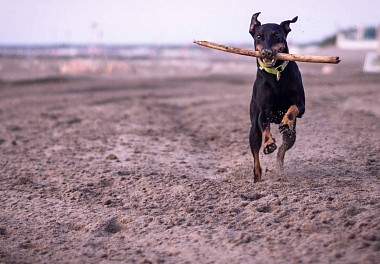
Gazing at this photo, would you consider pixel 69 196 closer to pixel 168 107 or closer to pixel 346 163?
pixel 346 163

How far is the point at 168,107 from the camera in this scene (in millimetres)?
13672

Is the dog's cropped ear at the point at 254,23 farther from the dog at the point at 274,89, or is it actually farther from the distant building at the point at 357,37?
the distant building at the point at 357,37

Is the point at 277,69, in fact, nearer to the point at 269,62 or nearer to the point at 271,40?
the point at 269,62

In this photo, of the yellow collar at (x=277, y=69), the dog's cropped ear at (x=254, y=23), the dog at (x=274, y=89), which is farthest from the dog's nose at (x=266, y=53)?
the dog's cropped ear at (x=254, y=23)

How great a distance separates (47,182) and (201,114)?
6442 mm

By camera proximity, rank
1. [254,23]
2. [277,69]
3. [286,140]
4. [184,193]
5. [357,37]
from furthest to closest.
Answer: [357,37] → [286,140] → [254,23] → [184,193] → [277,69]

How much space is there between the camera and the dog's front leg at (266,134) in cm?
474

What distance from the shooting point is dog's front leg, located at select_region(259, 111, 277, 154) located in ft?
15.6

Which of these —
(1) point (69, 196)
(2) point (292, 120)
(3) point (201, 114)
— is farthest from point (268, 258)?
(3) point (201, 114)

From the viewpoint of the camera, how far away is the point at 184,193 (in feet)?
17.1

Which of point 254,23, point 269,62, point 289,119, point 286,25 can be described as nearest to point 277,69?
point 269,62

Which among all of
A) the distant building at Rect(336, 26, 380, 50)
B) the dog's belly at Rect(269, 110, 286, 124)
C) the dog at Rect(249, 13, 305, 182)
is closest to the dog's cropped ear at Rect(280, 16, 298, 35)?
the dog at Rect(249, 13, 305, 182)

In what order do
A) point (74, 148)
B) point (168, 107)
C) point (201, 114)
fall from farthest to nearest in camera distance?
point (168, 107)
point (201, 114)
point (74, 148)

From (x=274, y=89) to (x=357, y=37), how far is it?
259 ft
